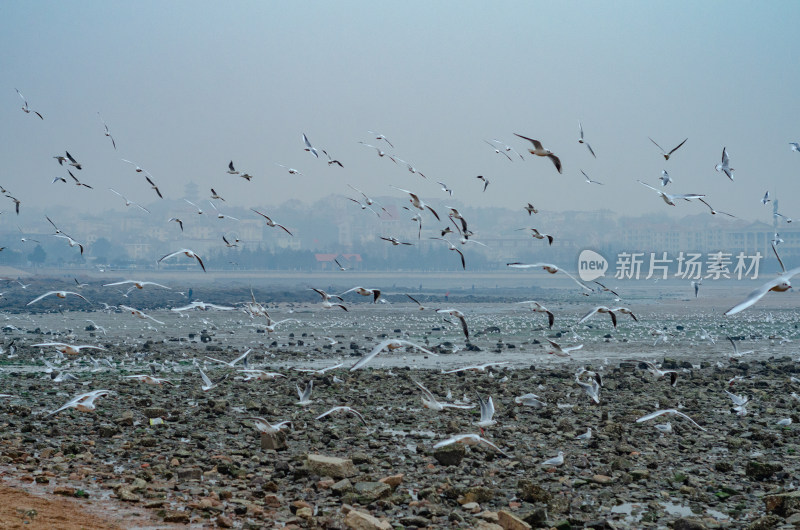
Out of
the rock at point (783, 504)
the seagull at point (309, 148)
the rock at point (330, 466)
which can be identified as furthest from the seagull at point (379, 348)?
the seagull at point (309, 148)

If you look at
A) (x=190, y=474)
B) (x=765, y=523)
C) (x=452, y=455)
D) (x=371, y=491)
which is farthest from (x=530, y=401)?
(x=190, y=474)

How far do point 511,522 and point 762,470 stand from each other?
4188mm

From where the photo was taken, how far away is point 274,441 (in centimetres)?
1223

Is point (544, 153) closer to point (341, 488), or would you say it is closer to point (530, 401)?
point (530, 401)

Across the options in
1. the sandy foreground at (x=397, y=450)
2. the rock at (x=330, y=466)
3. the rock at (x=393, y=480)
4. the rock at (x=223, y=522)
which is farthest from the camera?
the rock at (x=330, y=466)

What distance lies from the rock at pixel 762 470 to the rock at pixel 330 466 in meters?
5.19

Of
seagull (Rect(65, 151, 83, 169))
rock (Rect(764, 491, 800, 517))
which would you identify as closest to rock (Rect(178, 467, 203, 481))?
rock (Rect(764, 491, 800, 517))

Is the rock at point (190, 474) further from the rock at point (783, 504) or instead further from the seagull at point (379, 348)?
the rock at point (783, 504)

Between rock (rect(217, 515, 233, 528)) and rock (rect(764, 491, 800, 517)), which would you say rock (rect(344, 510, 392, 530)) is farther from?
rock (rect(764, 491, 800, 517))

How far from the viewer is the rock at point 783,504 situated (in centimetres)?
896

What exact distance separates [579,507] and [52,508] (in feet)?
19.7

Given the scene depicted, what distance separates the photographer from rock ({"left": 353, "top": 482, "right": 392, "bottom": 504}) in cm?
965

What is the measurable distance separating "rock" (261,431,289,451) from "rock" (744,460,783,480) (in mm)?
6511

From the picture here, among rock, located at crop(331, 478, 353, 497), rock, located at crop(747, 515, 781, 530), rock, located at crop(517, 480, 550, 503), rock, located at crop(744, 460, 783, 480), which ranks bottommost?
rock, located at crop(331, 478, 353, 497)
